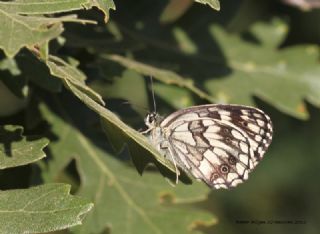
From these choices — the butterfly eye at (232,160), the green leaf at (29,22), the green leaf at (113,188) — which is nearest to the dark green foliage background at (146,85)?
the green leaf at (113,188)

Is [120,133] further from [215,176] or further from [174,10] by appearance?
[174,10]

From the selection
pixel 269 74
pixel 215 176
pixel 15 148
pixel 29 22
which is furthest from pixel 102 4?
pixel 269 74

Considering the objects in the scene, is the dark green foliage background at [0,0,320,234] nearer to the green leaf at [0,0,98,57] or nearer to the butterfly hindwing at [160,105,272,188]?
the butterfly hindwing at [160,105,272,188]

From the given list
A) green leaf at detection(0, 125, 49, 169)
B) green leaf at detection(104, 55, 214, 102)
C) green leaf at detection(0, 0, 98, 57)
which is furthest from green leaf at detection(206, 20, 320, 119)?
green leaf at detection(0, 0, 98, 57)

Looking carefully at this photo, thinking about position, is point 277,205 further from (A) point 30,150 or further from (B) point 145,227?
(A) point 30,150

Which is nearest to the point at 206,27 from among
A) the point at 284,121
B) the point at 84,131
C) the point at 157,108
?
the point at 157,108

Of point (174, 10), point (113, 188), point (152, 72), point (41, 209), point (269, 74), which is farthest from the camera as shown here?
point (174, 10)

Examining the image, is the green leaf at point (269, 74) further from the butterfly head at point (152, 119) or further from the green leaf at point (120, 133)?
the green leaf at point (120, 133)
